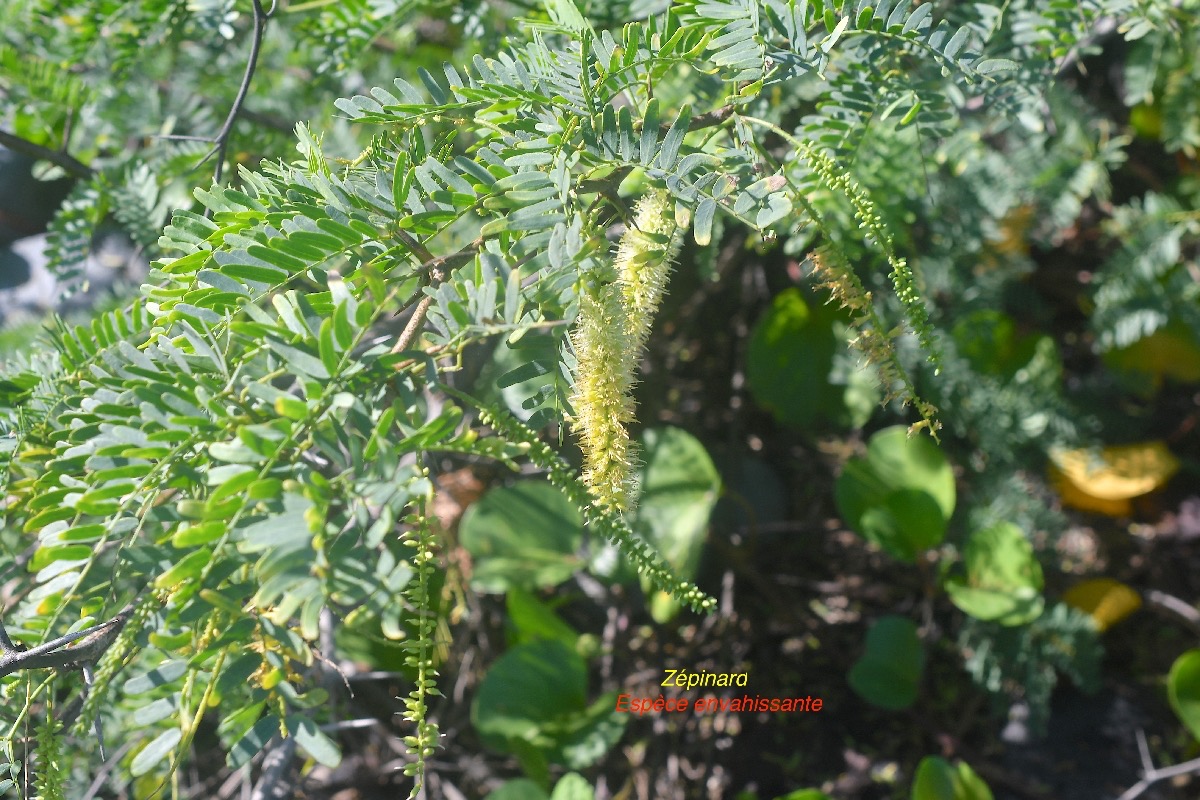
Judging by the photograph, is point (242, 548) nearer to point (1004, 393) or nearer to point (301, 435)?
point (301, 435)

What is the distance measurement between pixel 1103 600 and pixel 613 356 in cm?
138

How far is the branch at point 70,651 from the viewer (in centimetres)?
58

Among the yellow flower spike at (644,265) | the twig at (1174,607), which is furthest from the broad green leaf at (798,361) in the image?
the yellow flower spike at (644,265)

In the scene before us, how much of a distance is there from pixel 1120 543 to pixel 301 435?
170 cm

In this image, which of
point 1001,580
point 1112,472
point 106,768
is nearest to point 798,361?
point 1001,580

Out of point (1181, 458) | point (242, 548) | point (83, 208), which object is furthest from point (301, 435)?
point (1181, 458)

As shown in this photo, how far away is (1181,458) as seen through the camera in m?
1.73

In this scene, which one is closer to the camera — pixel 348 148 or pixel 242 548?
pixel 242 548

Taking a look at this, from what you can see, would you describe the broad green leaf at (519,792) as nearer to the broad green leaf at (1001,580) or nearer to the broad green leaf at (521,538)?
the broad green leaf at (521,538)

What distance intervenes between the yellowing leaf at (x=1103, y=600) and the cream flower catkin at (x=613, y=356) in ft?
4.26

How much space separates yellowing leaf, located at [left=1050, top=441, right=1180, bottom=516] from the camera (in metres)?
1.58

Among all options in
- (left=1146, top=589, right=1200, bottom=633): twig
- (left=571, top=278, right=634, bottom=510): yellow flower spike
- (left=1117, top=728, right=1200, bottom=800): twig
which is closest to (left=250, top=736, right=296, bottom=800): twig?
(left=571, top=278, right=634, bottom=510): yellow flower spike

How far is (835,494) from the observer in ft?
5.07

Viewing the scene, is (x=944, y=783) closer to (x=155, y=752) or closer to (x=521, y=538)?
(x=521, y=538)
